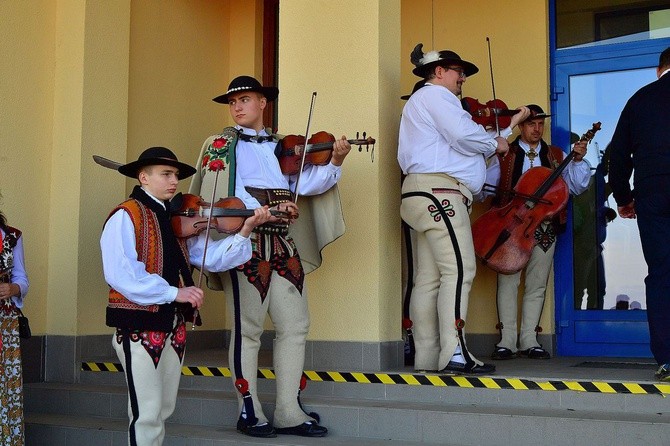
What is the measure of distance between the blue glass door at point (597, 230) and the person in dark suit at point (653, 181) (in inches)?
58.3

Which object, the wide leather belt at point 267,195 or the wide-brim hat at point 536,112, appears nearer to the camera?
the wide leather belt at point 267,195

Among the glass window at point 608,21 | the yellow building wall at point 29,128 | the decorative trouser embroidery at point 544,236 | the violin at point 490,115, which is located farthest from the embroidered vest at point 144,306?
the glass window at point 608,21

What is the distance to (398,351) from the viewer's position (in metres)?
5.75

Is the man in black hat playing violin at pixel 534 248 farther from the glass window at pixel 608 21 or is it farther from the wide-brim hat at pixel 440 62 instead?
the wide-brim hat at pixel 440 62

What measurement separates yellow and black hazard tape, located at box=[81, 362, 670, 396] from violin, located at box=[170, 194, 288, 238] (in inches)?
57.5

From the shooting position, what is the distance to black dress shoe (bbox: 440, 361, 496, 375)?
5.19 metres

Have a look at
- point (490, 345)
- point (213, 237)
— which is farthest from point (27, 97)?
point (490, 345)

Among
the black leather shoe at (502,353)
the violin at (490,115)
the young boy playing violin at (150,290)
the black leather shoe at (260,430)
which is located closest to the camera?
the young boy playing violin at (150,290)

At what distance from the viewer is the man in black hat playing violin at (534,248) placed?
255 inches

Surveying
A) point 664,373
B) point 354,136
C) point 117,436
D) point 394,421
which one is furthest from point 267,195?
point 664,373

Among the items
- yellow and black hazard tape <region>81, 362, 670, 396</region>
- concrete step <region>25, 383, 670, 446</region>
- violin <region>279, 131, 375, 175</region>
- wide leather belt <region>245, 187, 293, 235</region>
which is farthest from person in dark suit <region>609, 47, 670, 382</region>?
wide leather belt <region>245, 187, 293, 235</region>

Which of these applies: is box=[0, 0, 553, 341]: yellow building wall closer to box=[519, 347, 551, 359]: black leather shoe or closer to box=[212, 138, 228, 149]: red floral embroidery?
box=[519, 347, 551, 359]: black leather shoe

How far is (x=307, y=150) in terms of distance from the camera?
16.3 feet

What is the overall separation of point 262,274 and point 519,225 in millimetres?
2146
